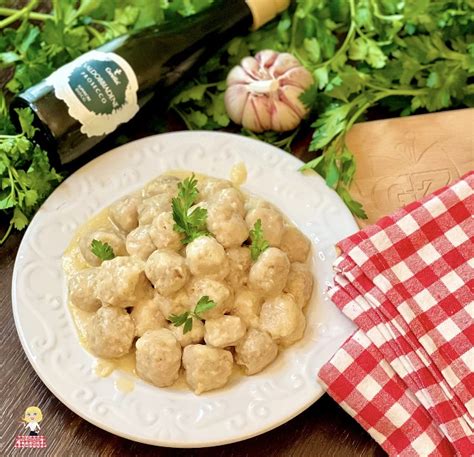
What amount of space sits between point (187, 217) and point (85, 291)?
0.22 metres

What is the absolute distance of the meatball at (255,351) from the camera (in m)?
1.16

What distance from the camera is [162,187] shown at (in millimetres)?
1344

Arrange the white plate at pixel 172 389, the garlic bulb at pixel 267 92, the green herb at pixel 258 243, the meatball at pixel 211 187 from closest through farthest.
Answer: the white plate at pixel 172 389
the green herb at pixel 258 243
the meatball at pixel 211 187
the garlic bulb at pixel 267 92

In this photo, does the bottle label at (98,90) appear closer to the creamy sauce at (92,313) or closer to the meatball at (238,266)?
the creamy sauce at (92,313)

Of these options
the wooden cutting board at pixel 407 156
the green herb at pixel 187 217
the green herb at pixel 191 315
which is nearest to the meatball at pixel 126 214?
the green herb at pixel 187 217

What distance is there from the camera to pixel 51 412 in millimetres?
1227

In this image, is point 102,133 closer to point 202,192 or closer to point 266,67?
point 202,192

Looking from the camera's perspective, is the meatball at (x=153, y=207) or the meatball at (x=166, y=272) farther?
the meatball at (x=153, y=207)

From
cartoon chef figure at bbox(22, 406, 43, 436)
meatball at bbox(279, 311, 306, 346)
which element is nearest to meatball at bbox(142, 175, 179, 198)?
Answer: meatball at bbox(279, 311, 306, 346)

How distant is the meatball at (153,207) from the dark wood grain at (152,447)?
0.35 m

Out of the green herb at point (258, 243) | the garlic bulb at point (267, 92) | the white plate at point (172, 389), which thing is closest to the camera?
the white plate at point (172, 389)

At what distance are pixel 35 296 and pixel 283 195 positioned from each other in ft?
1.68

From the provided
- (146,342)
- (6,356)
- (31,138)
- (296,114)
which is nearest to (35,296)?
(6,356)

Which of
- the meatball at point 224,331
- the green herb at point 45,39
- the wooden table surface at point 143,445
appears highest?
the green herb at point 45,39
